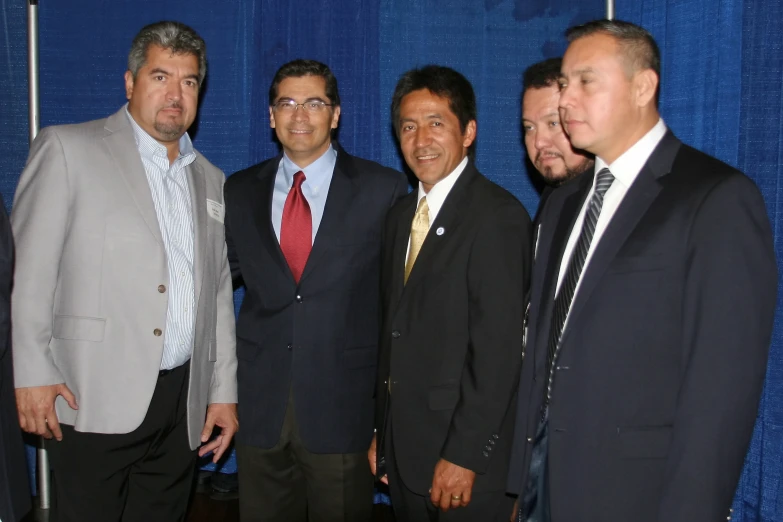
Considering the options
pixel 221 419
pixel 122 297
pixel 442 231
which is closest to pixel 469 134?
pixel 442 231

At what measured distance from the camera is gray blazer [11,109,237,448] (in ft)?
7.23

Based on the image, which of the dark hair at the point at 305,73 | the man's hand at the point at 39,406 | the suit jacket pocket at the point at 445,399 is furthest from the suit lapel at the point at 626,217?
the man's hand at the point at 39,406

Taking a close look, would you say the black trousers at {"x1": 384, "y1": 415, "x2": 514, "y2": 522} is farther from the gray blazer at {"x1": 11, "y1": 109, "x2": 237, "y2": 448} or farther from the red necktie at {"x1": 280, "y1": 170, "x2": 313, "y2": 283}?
the gray blazer at {"x1": 11, "y1": 109, "x2": 237, "y2": 448}

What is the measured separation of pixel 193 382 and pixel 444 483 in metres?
0.98

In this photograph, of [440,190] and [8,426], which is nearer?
[8,426]

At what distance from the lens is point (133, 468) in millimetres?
2447

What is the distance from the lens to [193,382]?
97.7 inches

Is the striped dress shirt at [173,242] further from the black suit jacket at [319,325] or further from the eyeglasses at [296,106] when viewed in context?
the eyeglasses at [296,106]

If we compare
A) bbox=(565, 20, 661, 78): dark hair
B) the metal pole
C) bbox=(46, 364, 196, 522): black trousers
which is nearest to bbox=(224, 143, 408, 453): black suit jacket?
bbox=(46, 364, 196, 522): black trousers

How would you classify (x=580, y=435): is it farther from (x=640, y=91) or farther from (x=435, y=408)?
(x=640, y=91)

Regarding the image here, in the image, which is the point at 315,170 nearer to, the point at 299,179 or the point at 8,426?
the point at 299,179

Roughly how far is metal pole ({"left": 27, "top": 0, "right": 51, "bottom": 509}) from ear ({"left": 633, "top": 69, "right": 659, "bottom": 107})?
2970 millimetres

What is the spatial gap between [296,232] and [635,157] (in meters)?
1.26

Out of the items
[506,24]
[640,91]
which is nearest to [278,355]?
[640,91]
